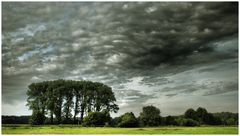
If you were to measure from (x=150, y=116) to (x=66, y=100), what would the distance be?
6770 millimetres

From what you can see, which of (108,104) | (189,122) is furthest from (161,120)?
(108,104)

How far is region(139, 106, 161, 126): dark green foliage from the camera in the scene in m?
27.6

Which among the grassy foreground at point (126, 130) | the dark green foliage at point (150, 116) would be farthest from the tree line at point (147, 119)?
the grassy foreground at point (126, 130)

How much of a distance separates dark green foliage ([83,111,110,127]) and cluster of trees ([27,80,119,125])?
0.28m

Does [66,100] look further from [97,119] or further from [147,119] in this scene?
[147,119]

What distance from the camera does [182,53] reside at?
89.5ft

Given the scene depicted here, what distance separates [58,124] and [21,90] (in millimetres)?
3609

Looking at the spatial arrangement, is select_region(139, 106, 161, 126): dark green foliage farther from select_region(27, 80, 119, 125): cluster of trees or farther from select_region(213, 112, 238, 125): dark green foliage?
select_region(213, 112, 238, 125): dark green foliage

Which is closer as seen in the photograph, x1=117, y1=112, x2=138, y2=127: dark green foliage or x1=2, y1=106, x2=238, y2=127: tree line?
x1=2, y1=106, x2=238, y2=127: tree line

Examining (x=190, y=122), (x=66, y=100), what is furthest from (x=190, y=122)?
(x=66, y=100)

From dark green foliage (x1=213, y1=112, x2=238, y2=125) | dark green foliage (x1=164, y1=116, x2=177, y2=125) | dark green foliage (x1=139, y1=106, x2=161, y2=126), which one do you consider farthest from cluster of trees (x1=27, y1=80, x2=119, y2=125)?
dark green foliage (x1=213, y1=112, x2=238, y2=125)

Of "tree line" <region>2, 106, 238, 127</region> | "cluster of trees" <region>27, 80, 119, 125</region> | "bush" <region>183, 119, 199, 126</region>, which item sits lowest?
"bush" <region>183, 119, 199, 126</region>

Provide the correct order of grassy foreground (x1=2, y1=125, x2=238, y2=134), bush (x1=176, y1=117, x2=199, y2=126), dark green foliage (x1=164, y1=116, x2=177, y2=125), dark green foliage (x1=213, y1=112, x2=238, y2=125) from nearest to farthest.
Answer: grassy foreground (x1=2, y1=125, x2=238, y2=134) → dark green foliage (x1=213, y1=112, x2=238, y2=125) → bush (x1=176, y1=117, x2=199, y2=126) → dark green foliage (x1=164, y1=116, x2=177, y2=125)

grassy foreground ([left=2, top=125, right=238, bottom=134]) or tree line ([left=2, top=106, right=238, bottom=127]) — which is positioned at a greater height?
tree line ([left=2, top=106, right=238, bottom=127])
